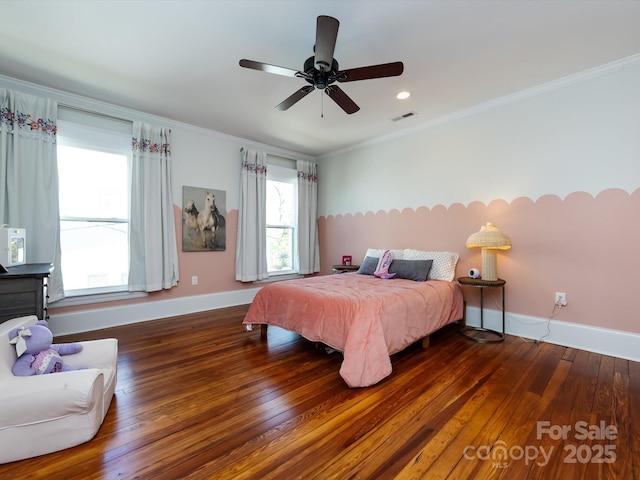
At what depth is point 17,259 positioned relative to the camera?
2557mm

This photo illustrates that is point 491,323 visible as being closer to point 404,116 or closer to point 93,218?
point 404,116

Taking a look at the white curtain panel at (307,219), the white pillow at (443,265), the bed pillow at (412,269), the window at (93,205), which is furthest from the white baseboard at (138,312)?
the white pillow at (443,265)

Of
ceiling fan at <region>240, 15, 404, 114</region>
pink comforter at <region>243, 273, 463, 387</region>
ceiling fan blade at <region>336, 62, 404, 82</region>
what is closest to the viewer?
ceiling fan at <region>240, 15, 404, 114</region>

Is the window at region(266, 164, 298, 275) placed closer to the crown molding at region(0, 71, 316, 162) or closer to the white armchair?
the crown molding at region(0, 71, 316, 162)

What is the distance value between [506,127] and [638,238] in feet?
5.40

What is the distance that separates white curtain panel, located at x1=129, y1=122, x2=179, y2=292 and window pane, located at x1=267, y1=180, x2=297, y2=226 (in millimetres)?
1684

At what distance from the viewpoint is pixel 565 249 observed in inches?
115

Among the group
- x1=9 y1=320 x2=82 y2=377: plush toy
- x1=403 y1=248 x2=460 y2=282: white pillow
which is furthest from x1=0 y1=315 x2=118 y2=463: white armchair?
x1=403 y1=248 x2=460 y2=282: white pillow

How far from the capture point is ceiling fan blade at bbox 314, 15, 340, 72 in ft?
5.50

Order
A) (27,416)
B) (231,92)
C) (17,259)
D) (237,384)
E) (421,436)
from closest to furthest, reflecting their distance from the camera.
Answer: (27,416)
(421,436)
(237,384)
(17,259)
(231,92)

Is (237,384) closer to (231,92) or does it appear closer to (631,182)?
(231,92)

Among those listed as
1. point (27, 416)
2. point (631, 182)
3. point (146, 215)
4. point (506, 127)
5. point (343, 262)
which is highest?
point (506, 127)

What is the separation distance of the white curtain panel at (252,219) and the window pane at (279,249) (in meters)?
0.28

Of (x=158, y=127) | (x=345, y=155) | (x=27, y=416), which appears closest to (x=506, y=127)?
(x=345, y=155)
